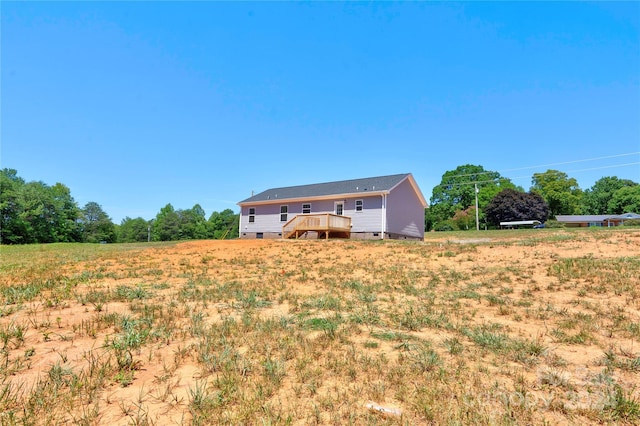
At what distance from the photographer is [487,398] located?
2539 mm

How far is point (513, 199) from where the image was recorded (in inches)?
2007

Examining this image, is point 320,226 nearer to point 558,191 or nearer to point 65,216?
point 65,216

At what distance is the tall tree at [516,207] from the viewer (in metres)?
50.4

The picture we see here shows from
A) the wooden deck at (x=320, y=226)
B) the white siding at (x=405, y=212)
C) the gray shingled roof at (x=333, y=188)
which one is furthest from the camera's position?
the gray shingled roof at (x=333, y=188)

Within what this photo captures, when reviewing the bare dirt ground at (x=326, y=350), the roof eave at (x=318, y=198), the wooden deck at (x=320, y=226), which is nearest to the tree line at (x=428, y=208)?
the roof eave at (x=318, y=198)

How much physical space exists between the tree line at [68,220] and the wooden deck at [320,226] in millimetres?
12628

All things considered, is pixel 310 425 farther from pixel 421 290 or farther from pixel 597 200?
pixel 597 200

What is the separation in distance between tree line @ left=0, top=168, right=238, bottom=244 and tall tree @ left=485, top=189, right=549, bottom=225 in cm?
4274

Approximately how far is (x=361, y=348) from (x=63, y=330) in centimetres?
385

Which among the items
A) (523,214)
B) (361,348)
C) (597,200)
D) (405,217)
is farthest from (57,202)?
(597,200)

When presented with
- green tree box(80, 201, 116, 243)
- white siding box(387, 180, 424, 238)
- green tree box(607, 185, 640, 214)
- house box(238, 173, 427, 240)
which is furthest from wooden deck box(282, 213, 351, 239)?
green tree box(607, 185, 640, 214)

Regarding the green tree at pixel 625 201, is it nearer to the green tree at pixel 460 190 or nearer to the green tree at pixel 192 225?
the green tree at pixel 460 190

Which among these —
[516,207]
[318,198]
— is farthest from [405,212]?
[516,207]

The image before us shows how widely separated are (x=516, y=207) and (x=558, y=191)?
21.5 metres
